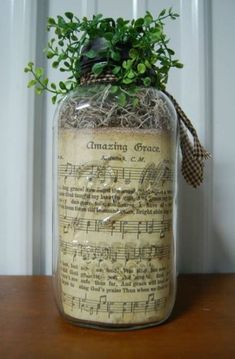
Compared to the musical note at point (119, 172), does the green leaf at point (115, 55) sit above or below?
above

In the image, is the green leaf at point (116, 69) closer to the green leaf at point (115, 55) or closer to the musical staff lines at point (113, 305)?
the green leaf at point (115, 55)

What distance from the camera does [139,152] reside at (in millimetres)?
346

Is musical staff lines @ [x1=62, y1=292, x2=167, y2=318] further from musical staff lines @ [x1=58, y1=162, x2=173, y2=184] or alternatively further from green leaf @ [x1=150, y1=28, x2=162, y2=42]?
green leaf @ [x1=150, y1=28, x2=162, y2=42]

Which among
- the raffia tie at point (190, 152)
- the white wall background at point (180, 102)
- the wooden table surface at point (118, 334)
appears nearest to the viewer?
the wooden table surface at point (118, 334)

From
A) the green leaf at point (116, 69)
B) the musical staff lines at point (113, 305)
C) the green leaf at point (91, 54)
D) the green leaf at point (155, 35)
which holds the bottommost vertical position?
the musical staff lines at point (113, 305)

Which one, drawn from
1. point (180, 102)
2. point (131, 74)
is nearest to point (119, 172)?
point (131, 74)

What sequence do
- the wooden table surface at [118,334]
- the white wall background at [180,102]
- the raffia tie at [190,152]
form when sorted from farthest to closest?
the white wall background at [180,102], the raffia tie at [190,152], the wooden table surface at [118,334]

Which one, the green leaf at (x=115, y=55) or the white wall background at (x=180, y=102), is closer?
the green leaf at (x=115, y=55)

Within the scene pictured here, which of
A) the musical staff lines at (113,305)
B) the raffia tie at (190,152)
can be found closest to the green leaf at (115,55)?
the raffia tie at (190,152)

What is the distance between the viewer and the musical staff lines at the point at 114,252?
346 mm

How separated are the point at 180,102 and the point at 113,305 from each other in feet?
1.33

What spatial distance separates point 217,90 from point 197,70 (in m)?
0.06

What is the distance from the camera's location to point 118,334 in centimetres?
34

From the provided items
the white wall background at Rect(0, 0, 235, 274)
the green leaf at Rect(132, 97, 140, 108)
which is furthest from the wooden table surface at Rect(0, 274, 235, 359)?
the green leaf at Rect(132, 97, 140, 108)
